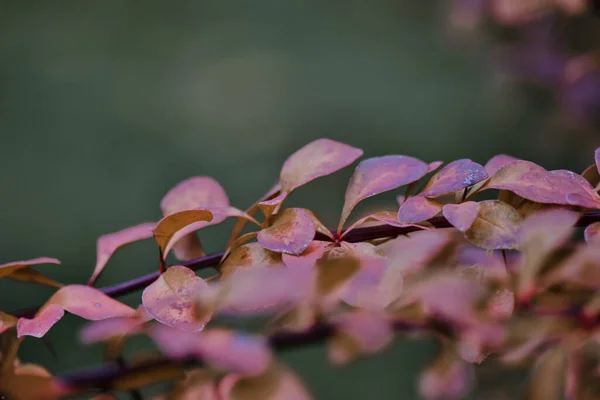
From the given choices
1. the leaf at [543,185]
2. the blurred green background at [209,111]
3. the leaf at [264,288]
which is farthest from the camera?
the blurred green background at [209,111]

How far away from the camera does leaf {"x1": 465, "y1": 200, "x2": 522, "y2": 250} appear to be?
12.0 inches

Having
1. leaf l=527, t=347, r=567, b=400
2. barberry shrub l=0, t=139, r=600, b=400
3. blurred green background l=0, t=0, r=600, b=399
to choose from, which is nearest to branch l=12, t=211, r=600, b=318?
Answer: barberry shrub l=0, t=139, r=600, b=400

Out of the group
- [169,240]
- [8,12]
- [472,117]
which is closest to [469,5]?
[169,240]

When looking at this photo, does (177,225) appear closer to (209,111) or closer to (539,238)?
(539,238)

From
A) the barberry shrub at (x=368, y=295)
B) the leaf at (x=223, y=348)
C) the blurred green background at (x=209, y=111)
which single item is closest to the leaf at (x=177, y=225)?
the barberry shrub at (x=368, y=295)

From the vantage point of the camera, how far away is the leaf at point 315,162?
0.37 m

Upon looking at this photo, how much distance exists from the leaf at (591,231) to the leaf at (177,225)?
0.18 meters

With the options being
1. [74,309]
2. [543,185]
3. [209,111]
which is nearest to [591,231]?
[543,185]

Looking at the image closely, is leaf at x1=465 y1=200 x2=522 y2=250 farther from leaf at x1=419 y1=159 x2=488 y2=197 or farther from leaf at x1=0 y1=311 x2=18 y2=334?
leaf at x1=0 y1=311 x2=18 y2=334

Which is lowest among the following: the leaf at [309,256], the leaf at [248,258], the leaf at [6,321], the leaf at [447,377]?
the leaf at [447,377]

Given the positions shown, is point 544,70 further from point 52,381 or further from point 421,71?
point 421,71

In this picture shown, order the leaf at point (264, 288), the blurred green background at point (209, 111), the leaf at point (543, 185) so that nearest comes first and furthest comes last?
1. the leaf at point (264, 288)
2. the leaf at point (543, 185)
3. the blurred green background at point (209, 111)

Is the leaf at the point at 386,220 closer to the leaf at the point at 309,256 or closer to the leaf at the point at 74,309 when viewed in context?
the leaf at the point at 309,256

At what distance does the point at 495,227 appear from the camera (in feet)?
1.03
